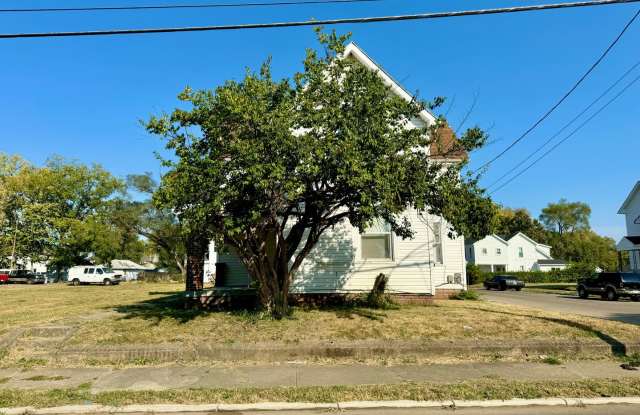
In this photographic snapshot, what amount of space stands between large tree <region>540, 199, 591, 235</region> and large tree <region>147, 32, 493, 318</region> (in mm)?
109171

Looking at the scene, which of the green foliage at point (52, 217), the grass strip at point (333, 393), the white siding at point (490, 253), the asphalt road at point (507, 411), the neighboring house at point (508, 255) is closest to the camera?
the asphalt road at point (507, 411)

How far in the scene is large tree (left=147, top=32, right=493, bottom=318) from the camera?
9164 millimetres

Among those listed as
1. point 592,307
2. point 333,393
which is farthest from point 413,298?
point 592,307

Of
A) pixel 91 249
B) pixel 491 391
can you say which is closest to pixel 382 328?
pixel 491 391

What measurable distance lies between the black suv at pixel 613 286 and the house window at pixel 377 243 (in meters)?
18.6

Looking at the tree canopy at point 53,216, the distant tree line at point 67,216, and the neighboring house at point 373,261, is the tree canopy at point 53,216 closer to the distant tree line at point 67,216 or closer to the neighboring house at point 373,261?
the distant tree line at point 67,216

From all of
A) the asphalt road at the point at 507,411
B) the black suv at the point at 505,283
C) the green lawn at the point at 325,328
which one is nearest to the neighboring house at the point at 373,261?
the green lawn at the point at 325,328

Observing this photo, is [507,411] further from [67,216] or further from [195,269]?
[67,216]

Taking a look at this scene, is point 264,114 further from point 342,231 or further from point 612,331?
point 612,331

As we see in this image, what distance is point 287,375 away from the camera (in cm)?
782

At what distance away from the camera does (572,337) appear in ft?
30.7

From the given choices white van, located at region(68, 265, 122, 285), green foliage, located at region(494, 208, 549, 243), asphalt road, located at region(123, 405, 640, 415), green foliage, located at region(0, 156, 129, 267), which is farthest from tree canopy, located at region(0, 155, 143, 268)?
green foliage, located at region(494, 208, 549, 243)

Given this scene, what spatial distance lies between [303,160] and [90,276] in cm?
4645

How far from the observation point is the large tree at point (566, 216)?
344ft
